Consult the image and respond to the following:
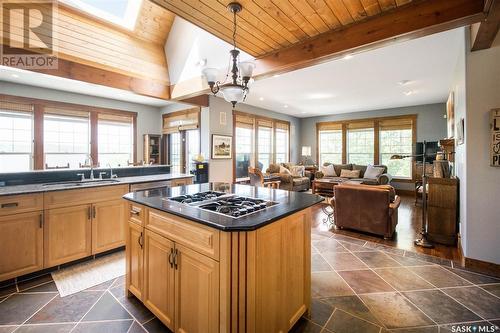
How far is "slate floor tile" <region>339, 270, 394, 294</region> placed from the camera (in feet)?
7.39

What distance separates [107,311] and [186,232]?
119 cm

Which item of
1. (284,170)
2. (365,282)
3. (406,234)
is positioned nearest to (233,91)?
(365,282)

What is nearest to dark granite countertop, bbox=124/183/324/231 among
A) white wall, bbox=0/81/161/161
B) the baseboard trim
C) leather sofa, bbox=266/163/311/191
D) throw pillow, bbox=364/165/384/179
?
the baseboard trim

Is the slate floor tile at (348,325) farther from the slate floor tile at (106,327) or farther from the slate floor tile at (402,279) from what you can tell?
the slate floor tile at (106,327)

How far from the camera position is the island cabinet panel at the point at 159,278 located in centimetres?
163

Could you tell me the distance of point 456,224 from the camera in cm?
325

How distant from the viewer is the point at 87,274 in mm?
2537

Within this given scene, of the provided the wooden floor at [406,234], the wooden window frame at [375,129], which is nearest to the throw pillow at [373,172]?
the wooden window frame at [375,129]

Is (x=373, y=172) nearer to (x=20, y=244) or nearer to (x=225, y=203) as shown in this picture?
(x=225, y=203)

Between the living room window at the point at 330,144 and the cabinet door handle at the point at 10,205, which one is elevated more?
the living room window at the point at 330,144

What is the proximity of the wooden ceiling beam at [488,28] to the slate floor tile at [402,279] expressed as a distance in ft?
7.99

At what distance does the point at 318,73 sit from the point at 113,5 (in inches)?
142

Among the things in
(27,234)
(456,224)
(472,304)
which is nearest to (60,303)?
(27,234)

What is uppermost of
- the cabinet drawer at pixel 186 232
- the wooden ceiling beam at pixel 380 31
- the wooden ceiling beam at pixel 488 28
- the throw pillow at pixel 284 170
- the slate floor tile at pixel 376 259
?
the wooden ceiling beam at pixel 380 31
